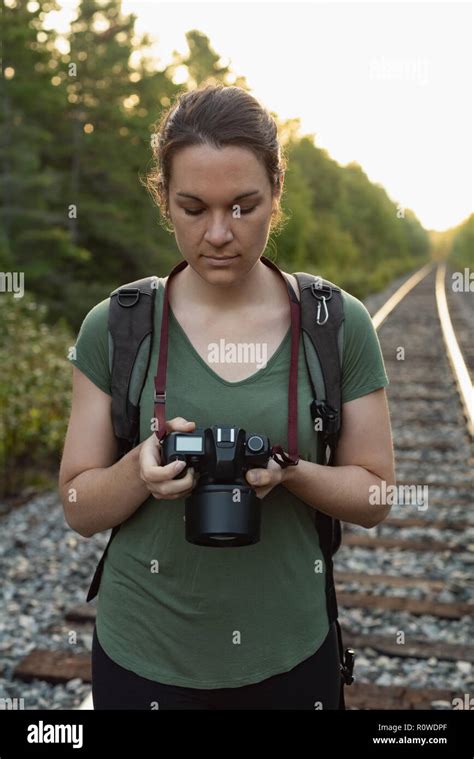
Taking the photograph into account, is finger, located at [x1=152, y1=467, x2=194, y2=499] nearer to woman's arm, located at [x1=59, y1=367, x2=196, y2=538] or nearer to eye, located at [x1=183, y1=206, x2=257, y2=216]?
woman's arm, located at [x1=59, y1=367, x2=196, y2=538]

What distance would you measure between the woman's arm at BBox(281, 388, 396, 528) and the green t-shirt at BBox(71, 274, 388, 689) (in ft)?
0.15

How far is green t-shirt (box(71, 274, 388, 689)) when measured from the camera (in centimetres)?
166

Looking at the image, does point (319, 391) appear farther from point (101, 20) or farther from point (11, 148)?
point (101, 20)

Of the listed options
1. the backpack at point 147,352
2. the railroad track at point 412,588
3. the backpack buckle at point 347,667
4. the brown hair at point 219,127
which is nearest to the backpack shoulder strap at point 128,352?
the backpack at point 147,352

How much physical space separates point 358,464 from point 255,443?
1.05 feet

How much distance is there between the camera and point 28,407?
7.53 m

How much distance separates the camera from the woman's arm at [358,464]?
1676 millimetres

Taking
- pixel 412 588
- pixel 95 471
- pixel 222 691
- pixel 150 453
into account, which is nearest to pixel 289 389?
pixel 150 453

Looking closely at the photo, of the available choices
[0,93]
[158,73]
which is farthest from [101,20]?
[0,93]

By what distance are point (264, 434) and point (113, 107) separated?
19738mm

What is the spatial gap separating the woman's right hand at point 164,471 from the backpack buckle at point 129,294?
0.92 feet

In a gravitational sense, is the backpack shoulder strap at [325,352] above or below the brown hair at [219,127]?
below

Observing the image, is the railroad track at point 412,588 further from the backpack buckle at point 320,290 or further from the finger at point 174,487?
the backpack buckle at point 320,290

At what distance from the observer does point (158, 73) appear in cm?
2350
